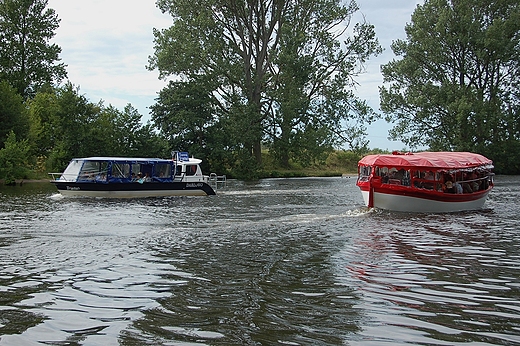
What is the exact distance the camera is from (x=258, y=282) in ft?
35.1

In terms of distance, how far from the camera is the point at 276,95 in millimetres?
60188

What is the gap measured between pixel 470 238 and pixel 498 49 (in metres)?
49.2

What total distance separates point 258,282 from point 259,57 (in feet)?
180

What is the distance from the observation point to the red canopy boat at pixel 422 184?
25953 mm

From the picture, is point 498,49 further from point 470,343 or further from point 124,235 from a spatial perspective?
point 470,343

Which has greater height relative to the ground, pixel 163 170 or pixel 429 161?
pixel 429 161

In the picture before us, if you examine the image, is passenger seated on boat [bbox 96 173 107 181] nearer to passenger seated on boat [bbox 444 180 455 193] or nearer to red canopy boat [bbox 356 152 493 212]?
red canopy boat [bbox 356 152 493 212]

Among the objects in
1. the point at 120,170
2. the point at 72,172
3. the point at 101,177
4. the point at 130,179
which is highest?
the point at 120,170

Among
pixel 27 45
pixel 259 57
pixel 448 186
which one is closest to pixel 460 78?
pixel 259 57

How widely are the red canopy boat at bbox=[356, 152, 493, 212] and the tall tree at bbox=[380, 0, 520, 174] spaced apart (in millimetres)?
32725

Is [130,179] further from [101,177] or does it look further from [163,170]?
[163,170]

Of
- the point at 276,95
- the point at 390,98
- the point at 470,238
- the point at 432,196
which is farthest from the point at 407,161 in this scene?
the point at 390,98

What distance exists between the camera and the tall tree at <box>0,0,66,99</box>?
225 feet

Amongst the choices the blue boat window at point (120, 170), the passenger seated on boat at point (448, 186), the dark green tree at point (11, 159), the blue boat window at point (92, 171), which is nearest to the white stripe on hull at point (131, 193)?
the blue boat window at point (92, 171)
